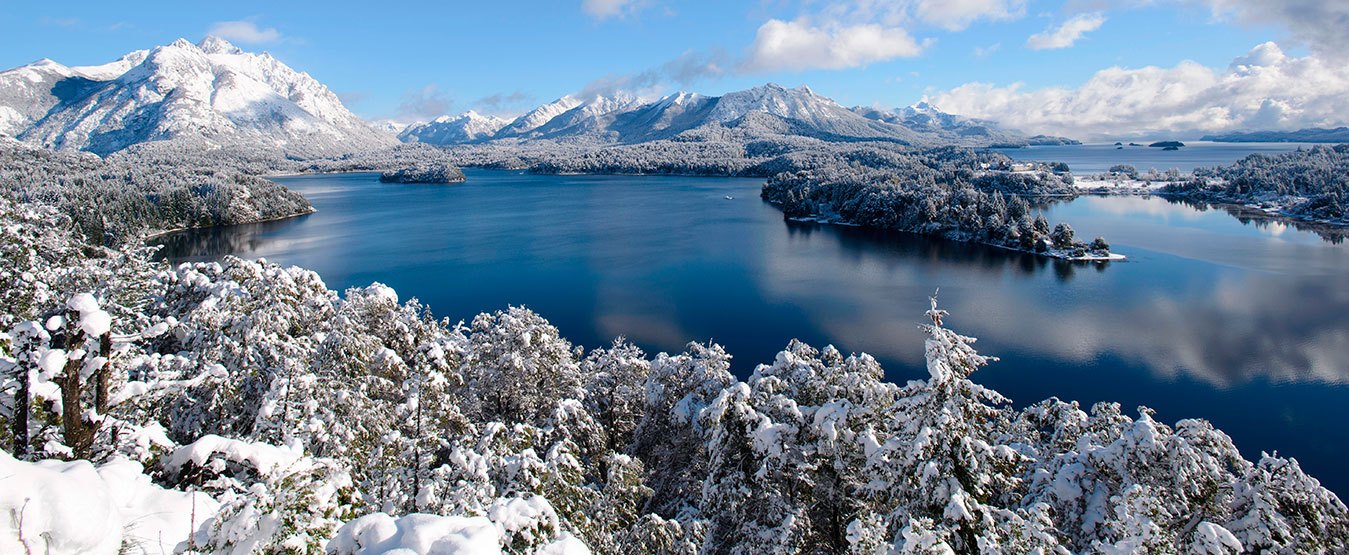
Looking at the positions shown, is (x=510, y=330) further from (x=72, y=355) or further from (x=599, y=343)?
(x=599, y=343)

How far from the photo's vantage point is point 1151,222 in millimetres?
78812

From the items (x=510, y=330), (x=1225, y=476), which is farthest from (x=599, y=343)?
(x=1225, y=476)

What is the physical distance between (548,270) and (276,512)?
50038 millimetres

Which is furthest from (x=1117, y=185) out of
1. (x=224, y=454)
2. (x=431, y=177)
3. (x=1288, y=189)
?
(x=431, y=177)

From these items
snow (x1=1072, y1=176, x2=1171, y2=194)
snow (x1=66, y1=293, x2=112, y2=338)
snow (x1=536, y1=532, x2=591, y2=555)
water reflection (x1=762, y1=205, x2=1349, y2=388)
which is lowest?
water reflection (x1=762, y1=205, x2=1349, y2=388)

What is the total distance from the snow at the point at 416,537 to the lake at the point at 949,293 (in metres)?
28.2

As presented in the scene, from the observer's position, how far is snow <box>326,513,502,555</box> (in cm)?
373

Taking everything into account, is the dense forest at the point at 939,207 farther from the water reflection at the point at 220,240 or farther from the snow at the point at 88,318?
the snow at the point at 88,318

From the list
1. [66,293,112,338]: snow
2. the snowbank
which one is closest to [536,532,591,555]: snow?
the snowbank

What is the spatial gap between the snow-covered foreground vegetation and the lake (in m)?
19.1

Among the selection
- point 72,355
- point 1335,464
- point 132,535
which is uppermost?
point 72,355

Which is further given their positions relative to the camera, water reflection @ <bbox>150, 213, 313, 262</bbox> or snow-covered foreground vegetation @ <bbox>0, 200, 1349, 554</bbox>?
water reflection @ <bbox>150, 213, 313, 262</bbox>

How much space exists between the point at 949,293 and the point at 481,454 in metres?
43.7

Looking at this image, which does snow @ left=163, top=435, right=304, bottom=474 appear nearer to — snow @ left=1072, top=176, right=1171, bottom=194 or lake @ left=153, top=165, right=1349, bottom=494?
lake @ left=153, top=165, right=1349, bottom=494
